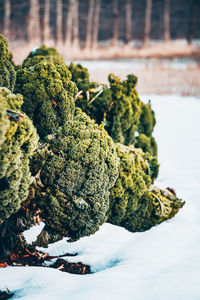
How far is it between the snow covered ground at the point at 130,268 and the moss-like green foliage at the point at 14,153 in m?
0.57

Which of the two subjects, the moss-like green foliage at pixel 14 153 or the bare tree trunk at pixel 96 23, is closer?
the moss-like green foliage at pixel 14 153

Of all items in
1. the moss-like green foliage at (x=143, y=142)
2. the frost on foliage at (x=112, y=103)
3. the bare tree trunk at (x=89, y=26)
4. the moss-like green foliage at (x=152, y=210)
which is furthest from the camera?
the bare tree trunk at (x=89, y=26)

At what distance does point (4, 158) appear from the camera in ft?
6.35

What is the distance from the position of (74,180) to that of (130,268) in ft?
2.73

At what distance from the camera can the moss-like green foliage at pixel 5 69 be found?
2.69 meters

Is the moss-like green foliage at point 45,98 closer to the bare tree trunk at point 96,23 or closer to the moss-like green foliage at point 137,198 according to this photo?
the moss-like green foliage at point 137,198

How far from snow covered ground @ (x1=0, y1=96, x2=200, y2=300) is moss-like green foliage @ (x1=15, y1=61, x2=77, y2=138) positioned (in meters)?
1.18

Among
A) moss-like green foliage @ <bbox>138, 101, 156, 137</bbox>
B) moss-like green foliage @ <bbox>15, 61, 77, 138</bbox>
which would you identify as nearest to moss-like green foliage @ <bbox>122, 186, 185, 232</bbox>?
moss-like green foliage @ <bbox>15, 61, 77, 138</bbox>

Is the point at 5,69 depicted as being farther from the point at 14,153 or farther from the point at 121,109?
the point at 121,109

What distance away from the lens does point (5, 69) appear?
2703mm

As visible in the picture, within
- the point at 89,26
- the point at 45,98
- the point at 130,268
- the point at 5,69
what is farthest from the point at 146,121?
the point at 89,26

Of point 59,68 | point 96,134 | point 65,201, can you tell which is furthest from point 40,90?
point 65,201

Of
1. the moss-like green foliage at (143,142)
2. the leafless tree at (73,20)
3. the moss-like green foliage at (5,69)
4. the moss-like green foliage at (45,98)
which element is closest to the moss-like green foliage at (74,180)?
the moss-like green foliage at (45,98)

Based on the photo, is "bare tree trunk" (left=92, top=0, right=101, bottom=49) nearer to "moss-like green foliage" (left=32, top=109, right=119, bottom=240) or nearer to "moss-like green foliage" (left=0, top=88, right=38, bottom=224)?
"moss-like green foliage" (left=32, top=109, right=119, bottom=240)
